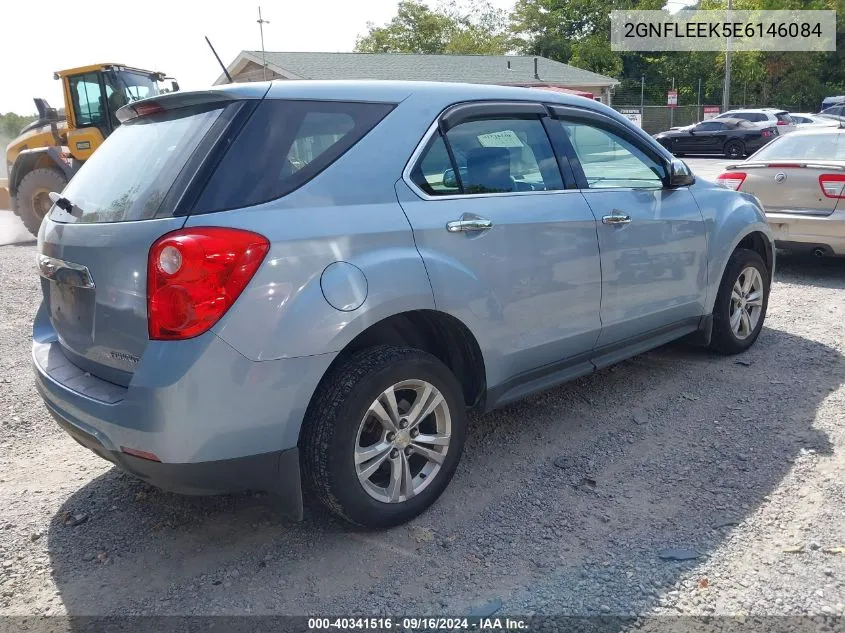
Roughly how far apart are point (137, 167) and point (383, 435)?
1.44 meters

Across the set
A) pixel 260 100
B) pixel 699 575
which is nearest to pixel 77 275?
pixel 260 100

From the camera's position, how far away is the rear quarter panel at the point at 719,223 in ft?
15.1

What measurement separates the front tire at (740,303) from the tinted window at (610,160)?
40.3 inches

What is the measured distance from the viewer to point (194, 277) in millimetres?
2463

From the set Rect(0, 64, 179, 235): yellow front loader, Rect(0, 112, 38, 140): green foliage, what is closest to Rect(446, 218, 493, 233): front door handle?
Rect(0, 64, 179, 235): yellow front loader

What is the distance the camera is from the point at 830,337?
543cm

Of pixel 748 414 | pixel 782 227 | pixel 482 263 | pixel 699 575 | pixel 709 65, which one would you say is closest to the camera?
pixel 699 575

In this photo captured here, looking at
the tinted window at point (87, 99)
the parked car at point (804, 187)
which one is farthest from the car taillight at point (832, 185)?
the tinted window at point (87, 99)

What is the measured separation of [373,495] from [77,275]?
4.72 ft

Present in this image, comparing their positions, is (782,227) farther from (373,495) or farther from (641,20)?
(641,20)

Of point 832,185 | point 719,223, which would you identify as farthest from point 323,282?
point 832,185

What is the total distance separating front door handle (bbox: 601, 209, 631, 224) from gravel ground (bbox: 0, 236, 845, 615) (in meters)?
1.11

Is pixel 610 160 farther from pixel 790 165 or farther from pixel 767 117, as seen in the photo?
pixel 767 117

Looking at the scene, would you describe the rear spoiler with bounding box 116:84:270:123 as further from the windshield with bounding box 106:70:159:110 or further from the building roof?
the building roof
